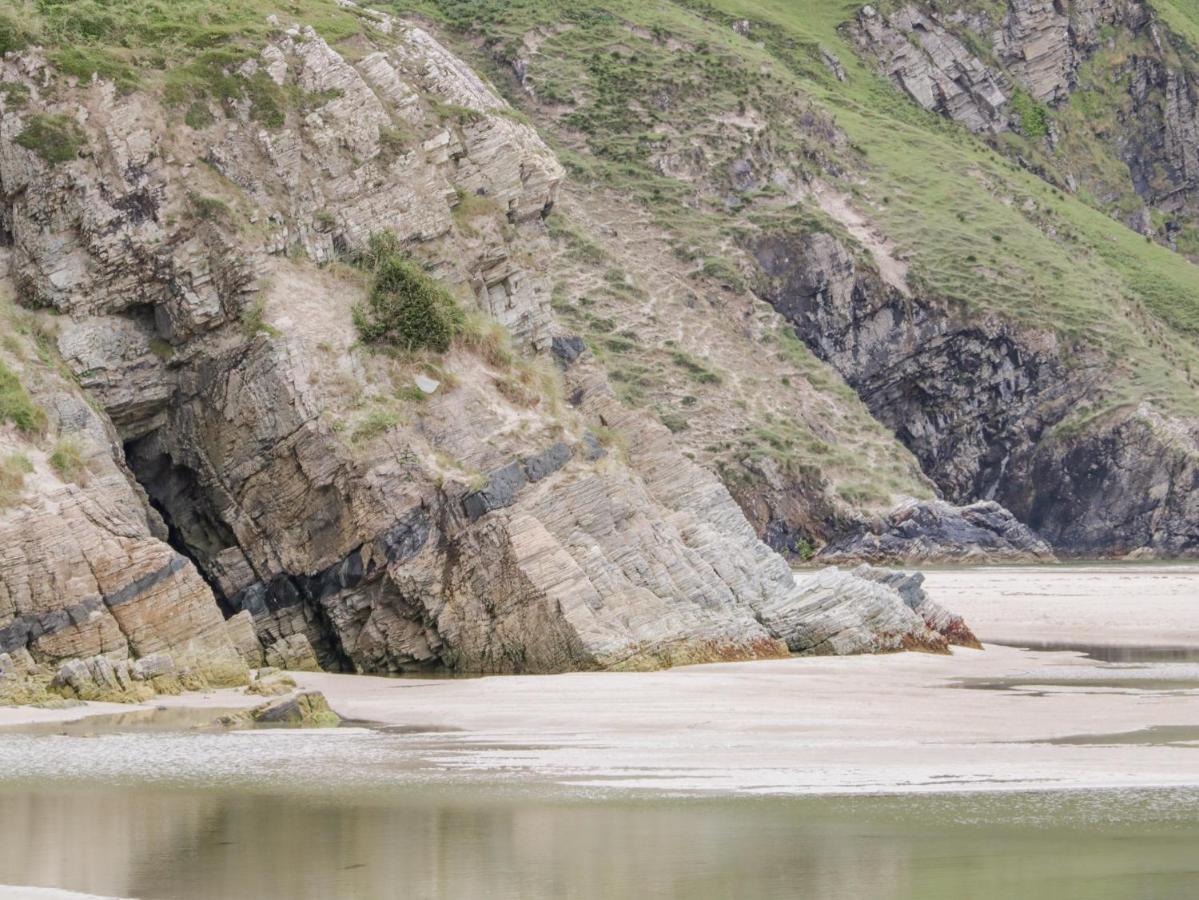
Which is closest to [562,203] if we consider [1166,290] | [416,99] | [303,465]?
[1166,290]

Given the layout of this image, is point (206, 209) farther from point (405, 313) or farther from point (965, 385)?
point (965, 385)

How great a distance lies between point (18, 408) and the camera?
35594 millimetres

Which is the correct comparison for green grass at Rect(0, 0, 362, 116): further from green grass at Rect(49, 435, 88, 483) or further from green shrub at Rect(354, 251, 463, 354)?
green grass at Rect(49, 435, 88, 483)

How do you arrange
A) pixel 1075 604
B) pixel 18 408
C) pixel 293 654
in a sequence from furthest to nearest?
pixel 1075 604
pixel 293 654
pixel 18 408

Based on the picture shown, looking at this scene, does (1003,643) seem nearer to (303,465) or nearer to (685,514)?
(685,514)

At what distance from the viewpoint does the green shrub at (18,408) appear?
35.4 m

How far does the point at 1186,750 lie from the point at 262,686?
54.3 feet

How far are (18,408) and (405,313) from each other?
8713 millimetres

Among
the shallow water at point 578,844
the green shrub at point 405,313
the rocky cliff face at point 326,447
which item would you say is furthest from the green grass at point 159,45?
the shallow water at point 578,844

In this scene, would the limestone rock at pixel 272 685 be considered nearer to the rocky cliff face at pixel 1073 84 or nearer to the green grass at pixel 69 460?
the green grass at pixel 69 460

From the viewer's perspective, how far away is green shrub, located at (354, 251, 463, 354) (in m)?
40.3

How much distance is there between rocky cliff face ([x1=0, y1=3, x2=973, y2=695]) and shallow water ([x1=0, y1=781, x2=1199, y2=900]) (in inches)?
543

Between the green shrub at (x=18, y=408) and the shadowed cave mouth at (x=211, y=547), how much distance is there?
4.26m

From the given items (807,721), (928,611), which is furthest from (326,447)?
(928,611)
